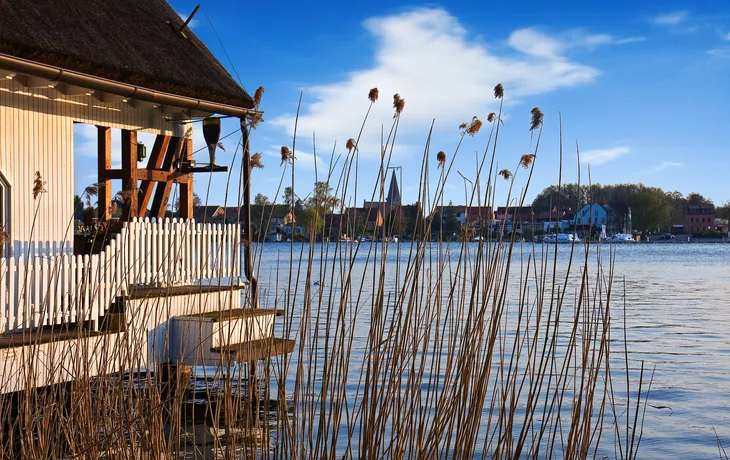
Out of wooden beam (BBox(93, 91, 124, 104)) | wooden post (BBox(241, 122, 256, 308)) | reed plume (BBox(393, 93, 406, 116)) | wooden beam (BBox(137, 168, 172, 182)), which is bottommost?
wooden post (BBox(241, 122, 256, 308))

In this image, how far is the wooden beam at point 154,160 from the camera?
9.10m

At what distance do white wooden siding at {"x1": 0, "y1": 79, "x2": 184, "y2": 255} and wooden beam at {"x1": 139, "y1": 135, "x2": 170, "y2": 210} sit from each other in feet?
2.98

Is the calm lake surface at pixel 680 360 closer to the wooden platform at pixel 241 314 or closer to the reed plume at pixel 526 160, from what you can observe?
the wooden platform at pixel 241 314

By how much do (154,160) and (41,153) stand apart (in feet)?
5.42

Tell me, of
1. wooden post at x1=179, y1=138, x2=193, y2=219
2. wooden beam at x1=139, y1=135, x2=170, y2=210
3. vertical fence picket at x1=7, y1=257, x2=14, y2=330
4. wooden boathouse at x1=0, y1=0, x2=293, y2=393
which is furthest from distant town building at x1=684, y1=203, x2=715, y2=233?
vertical fence picket at x1=7, y1=257, x2=14, y2=330

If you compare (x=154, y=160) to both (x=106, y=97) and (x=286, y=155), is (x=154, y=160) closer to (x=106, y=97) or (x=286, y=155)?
(x=106, y=97)

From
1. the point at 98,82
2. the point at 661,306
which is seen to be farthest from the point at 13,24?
the point at 661,306

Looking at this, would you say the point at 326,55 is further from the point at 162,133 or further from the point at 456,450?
the point at 456,450

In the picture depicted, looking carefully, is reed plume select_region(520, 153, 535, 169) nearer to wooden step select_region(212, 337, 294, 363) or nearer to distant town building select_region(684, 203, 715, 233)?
wooden step select_region(212, 337, 294, 363)

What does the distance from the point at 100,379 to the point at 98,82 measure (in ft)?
14.7

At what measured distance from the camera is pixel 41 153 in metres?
7.67

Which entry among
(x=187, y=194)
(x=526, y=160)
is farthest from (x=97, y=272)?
(x=526, y=160)

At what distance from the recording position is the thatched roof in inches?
257

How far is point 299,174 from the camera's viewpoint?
2797 mm
